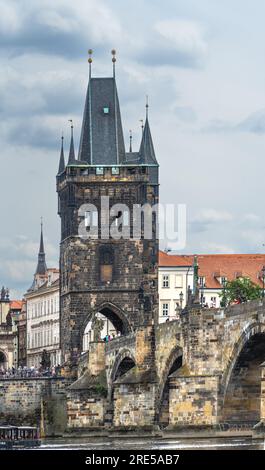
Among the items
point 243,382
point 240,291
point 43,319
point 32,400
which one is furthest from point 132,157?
point 243,382

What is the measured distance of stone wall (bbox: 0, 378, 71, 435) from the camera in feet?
427

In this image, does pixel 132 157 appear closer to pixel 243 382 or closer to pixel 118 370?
pixel 118 370

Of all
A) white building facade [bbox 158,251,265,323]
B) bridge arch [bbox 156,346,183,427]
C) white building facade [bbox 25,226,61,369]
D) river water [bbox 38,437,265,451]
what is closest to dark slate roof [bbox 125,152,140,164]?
white building facade [bbox 158,251,265,323]

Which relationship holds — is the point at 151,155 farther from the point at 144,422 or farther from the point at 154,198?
the point at 144,422

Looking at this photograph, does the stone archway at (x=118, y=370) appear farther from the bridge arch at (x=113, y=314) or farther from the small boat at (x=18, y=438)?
the small boat at (x=18, y=438)

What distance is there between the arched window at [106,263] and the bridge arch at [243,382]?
40751 mm

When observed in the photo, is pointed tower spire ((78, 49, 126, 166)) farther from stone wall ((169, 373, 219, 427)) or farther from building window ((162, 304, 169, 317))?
stone wall ((169, 373, 219, 427))

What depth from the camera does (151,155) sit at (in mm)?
146375

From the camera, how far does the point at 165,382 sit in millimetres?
109375

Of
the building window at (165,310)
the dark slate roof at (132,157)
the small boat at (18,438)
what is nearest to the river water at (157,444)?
the small boat at (18,438)
